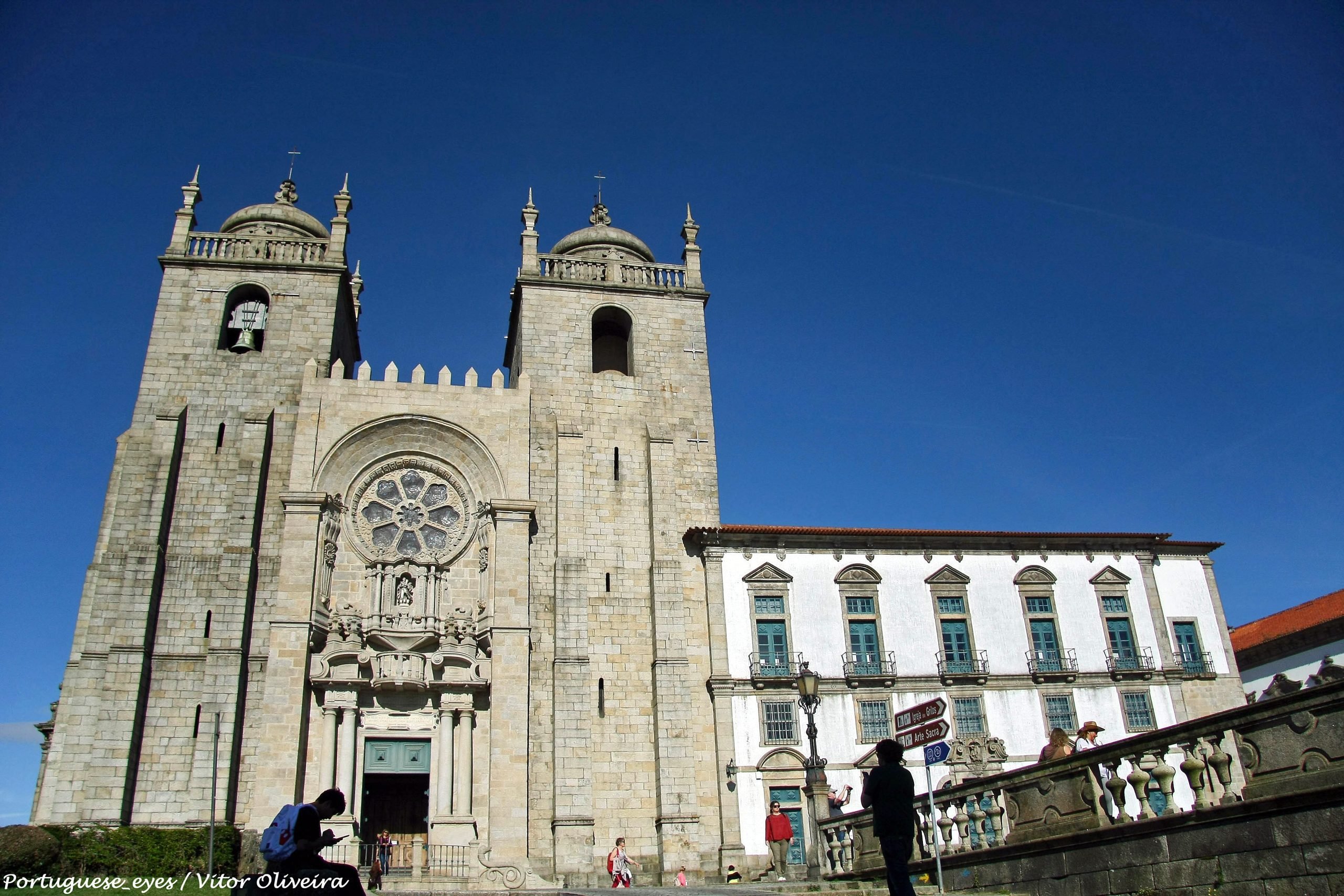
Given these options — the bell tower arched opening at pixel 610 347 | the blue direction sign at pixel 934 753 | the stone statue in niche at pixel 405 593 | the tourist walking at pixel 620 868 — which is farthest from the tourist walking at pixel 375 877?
the bell tower arched opening at pixel 610 347

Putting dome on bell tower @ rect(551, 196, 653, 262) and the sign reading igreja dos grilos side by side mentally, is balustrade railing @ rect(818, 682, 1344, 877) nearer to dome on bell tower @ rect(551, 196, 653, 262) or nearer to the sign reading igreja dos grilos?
the sign reading igreja dos grilos

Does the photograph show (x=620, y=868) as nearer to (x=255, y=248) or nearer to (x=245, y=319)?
(x=245, y=319)

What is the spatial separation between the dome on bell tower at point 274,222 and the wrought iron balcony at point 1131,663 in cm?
2753

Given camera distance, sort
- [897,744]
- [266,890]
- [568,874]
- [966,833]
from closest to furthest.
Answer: [266,890] < [897,744] < [966,833] < [568,874]

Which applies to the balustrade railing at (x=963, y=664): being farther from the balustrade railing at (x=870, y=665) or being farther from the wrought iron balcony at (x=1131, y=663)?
the wrought iron balcony at (x=1131, y=663)

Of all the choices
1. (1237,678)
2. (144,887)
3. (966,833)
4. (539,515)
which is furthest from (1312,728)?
(1237,678)

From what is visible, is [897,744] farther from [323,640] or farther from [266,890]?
[323,640]

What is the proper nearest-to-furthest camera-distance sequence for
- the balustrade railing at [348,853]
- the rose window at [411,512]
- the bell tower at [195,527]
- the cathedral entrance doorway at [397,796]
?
1. the balustrade railing at [348,853]
2. the bell tower at [195,527]
3. the cathedral entrance doorway at [397,796]
4. the rose window at [411,512]

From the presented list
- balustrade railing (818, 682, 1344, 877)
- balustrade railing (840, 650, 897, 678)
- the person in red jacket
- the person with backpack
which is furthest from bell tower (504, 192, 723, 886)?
the person with backpack

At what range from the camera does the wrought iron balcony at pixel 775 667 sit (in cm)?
2680

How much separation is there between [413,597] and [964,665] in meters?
15.3

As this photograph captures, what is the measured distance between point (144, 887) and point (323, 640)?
901 cm

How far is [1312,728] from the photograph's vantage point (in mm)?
9523

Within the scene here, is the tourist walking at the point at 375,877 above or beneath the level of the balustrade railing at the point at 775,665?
beneath
